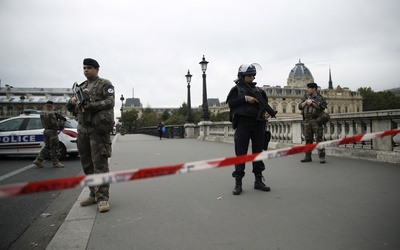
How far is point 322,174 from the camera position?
17.3 feet

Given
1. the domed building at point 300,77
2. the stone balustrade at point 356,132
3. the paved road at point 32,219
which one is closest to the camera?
the paved road at point 32,219

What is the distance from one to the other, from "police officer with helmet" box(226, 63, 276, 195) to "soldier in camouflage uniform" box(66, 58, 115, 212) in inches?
69.7

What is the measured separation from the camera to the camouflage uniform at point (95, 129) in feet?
12.0

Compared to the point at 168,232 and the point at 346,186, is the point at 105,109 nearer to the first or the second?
the point at 168,232

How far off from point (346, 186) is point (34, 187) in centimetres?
428

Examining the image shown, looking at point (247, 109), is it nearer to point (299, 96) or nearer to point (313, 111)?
point (313, 111)

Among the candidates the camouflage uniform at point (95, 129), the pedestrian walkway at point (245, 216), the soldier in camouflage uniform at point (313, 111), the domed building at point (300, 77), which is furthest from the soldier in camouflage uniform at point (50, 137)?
the domed building at point (300, 77)

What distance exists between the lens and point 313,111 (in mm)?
6695

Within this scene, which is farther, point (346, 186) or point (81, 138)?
point (346, 186)

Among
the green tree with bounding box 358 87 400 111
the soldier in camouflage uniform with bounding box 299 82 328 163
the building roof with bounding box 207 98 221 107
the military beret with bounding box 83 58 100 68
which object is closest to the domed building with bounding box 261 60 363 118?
the green tree with bounding box 358 87 400 111

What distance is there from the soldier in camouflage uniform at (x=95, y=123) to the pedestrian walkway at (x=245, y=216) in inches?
19.9

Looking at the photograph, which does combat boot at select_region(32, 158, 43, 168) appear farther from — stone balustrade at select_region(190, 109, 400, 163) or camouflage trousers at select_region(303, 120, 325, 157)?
stone balustrade at select_region(190, 109, 400, 163)

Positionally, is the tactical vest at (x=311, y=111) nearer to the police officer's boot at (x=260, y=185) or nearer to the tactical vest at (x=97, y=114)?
the police officer's boot at (x=260, y=185)

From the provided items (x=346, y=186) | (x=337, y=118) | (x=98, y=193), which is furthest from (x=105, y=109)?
(x=337, y=118)
